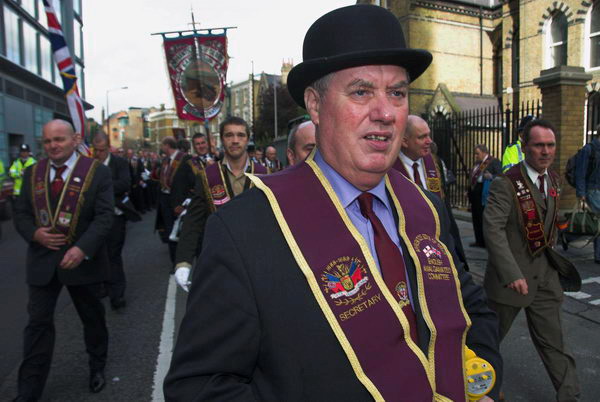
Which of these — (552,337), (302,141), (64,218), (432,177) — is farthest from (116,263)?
(552,337)

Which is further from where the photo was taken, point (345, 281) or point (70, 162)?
point (70, 162)

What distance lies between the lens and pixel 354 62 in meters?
1.50

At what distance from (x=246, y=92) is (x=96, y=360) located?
7498 cm

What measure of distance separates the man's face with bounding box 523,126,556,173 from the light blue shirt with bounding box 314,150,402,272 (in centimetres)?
239

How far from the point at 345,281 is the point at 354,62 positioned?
2.23 feet

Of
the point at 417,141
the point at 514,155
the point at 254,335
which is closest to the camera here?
the point at 254,335

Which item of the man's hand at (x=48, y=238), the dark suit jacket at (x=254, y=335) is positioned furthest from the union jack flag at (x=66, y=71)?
the dark suit jacket at (x=254, y=335)

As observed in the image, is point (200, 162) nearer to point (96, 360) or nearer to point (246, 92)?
point (96, 360)

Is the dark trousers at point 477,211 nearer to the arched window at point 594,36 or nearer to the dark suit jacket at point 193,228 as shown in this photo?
the dark suit jacket at point 193,228

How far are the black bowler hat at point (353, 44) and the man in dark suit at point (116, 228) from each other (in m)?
4.42

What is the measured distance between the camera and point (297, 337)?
127 cm

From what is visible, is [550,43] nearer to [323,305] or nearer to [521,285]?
[521,285]

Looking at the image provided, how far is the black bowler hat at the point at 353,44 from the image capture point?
1.50 meters

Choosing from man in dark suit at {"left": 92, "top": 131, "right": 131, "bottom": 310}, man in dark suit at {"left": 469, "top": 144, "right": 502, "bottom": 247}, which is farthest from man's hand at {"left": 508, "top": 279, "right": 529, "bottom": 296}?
man in dark suit at {"left": 469, "top": 144, "right": 502, "bottom": 247}
